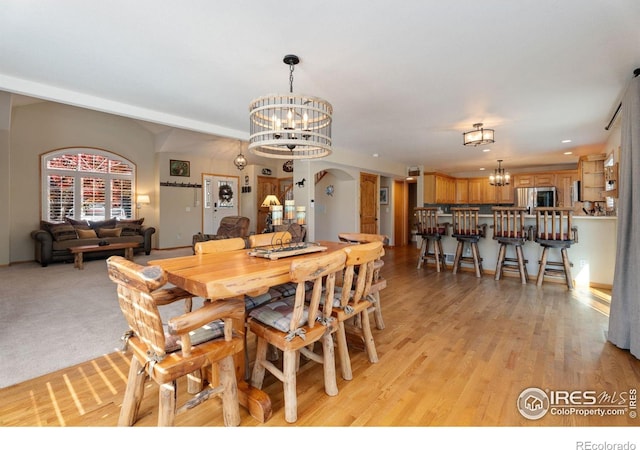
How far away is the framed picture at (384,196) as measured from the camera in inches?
352

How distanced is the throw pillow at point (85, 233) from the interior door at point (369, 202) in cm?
616

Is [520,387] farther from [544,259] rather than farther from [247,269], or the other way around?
[544,259]

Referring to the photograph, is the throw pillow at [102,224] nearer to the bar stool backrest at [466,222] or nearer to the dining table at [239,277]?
the dining table at [239,277]

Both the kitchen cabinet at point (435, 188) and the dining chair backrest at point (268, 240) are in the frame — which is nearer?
the dining chair backrest at point (268, 240)

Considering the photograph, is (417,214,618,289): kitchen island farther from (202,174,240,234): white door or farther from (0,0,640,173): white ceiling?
(202,174,240,234): white door

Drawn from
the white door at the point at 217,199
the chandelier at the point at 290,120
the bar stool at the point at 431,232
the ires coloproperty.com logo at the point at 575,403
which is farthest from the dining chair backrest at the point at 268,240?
the white door at the point at 217,199

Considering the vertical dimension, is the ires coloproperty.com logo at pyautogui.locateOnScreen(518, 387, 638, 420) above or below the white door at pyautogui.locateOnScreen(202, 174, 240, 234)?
below

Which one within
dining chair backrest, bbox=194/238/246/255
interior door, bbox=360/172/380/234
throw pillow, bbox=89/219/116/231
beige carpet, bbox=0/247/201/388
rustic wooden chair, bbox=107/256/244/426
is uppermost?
interior door, bbox=360/172/380/234

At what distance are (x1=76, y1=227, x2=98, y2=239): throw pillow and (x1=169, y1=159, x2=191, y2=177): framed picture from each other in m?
2.47

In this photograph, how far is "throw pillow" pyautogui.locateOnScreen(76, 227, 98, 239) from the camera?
6.54 metres

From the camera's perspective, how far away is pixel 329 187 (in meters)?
8.01

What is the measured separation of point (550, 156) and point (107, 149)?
10.6m

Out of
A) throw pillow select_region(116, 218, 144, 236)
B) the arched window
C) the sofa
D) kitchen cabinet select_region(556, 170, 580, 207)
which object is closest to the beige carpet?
the sofa
